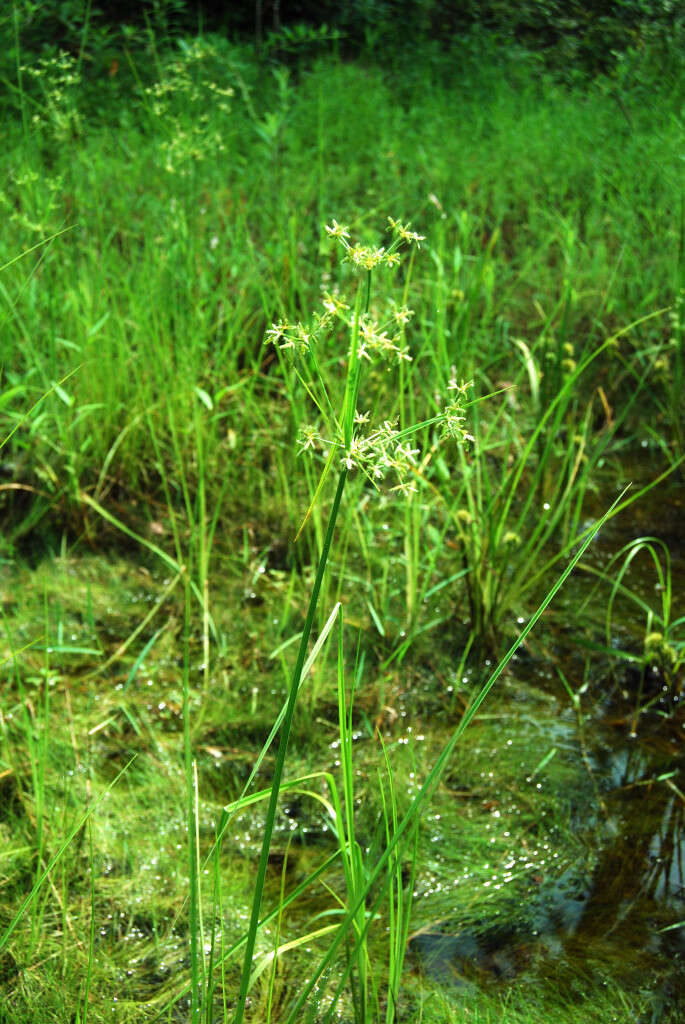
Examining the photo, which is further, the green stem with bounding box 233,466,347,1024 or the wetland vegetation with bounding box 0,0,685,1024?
the wetland vegetation with bounding box 0,0,685,1024

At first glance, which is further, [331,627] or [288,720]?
[331,627]

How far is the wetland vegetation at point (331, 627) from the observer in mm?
1167

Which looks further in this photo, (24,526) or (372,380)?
(372,380)

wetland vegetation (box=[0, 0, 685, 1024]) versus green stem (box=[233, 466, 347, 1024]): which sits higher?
green stem (box=[233, 466, 347, 1024])

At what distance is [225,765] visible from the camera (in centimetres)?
169

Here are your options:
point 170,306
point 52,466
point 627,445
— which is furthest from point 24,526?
point 627,445

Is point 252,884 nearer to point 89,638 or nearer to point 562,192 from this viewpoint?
point 89,638

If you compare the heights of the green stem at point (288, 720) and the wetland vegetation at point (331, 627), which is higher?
the green stem at point (288, 720)

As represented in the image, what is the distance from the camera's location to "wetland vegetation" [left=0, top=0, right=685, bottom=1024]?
1.17 metres

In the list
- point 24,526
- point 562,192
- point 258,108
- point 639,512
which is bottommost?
point 639,512

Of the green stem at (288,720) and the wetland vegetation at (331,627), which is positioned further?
the wetland vegetation at (331,627)

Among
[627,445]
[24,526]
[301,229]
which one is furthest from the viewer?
[301,229]

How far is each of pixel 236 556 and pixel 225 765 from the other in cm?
63

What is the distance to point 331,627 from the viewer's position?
3.03ft
